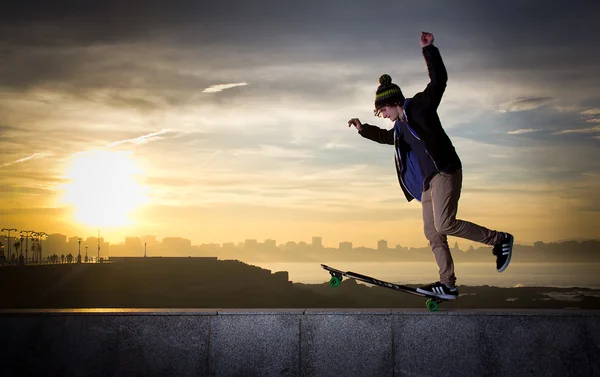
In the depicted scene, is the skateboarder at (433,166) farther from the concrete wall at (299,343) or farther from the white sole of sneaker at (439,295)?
the concrete wall at (299,343)

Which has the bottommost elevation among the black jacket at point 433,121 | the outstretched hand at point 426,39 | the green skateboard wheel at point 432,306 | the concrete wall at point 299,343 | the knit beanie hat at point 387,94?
the concrete wall at point 299,343

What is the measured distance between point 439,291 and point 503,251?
44.3 inches

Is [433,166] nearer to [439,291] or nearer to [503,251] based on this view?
[503,251]

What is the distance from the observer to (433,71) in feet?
27.0

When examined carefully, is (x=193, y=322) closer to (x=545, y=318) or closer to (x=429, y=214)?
(x=429, y=214)

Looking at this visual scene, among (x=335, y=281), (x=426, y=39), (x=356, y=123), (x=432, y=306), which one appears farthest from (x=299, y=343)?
(x=426, y=39)

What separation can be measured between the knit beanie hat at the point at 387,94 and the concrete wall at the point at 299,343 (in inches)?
125

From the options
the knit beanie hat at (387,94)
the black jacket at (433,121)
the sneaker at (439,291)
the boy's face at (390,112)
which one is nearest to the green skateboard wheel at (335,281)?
the sneaker at (439,291)

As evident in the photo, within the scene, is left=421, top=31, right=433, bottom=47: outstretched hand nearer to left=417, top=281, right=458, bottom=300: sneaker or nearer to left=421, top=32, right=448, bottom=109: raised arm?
left=421, top=32, right=448, bottom=109: raised arm

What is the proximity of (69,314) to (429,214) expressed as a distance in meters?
5.81

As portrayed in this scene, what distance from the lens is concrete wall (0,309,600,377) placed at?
8156 millimetres

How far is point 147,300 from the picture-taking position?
616 ft

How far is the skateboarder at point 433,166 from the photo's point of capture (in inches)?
335

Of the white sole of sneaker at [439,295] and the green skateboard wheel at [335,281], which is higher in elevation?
the green skateboard wheel at [335,281]
